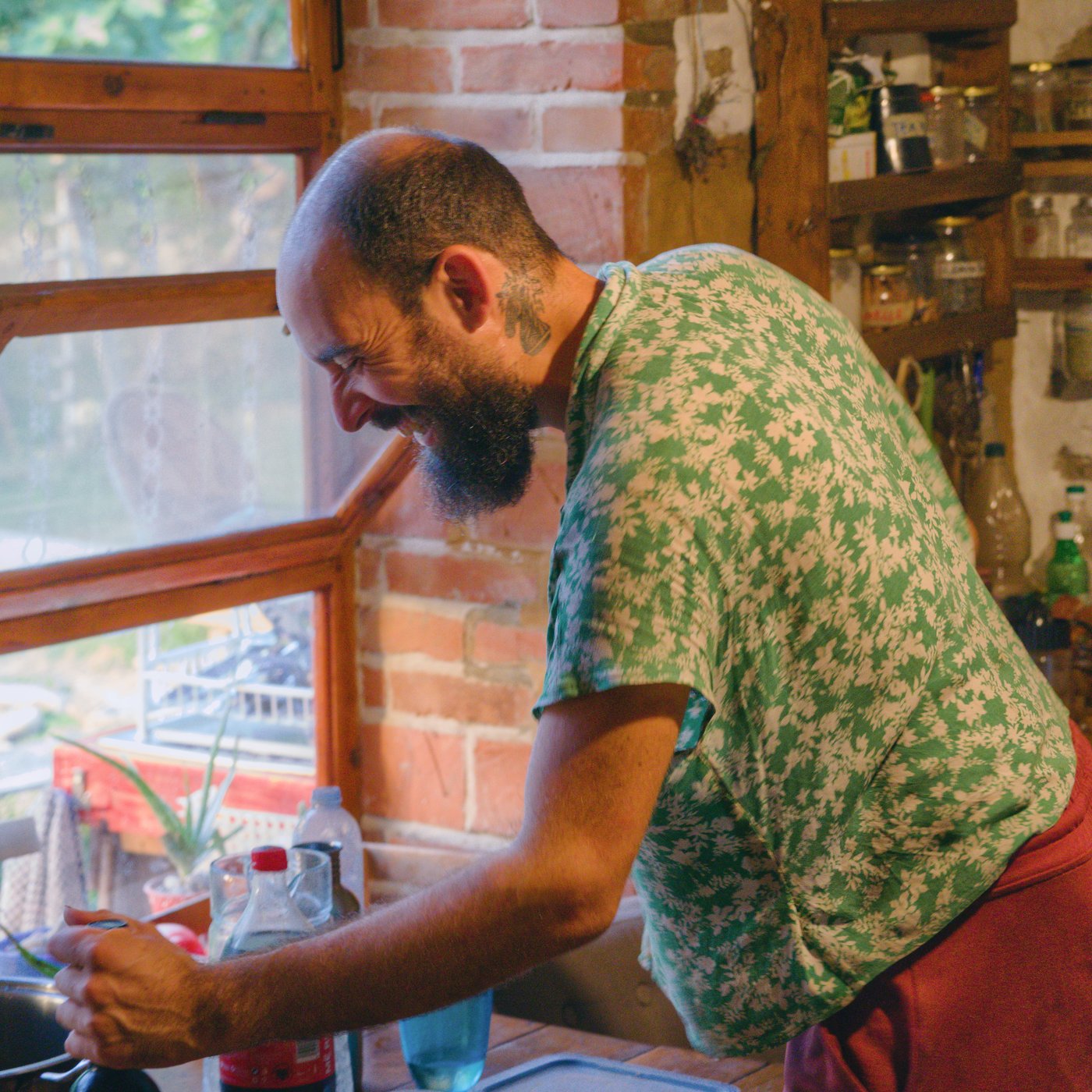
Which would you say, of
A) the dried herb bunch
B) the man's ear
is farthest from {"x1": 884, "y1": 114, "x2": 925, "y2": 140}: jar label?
the man's ear

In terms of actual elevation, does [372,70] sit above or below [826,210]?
above

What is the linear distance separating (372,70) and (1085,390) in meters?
1.42

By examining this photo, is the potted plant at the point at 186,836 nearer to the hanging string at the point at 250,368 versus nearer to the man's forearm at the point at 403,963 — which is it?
the hanging string at the point at 250,368

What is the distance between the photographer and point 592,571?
31.4 inches

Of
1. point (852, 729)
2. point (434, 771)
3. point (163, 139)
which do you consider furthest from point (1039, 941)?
point (163, 139)

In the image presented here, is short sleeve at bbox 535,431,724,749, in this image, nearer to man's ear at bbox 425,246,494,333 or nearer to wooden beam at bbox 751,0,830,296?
man's ear at bbox 425,246,494,333

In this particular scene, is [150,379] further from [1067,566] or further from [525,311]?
[1067,566]

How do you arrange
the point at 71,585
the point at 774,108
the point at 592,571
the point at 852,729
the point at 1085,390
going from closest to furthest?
the point at 592,571
the point at 852,729
the point at 71,585
the point at 774,108
the point at 1085,390

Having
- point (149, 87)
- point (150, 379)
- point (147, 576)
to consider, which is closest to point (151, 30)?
point (149, 87)

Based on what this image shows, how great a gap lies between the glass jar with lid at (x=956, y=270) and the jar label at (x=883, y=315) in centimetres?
18

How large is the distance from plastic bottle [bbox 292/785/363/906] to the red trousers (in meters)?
0.55

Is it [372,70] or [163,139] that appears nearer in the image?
[163,139]

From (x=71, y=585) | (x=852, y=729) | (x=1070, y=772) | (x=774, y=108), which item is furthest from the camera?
(x=774, y=108)

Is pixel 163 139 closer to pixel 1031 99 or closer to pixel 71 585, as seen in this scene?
pixel 71 585
